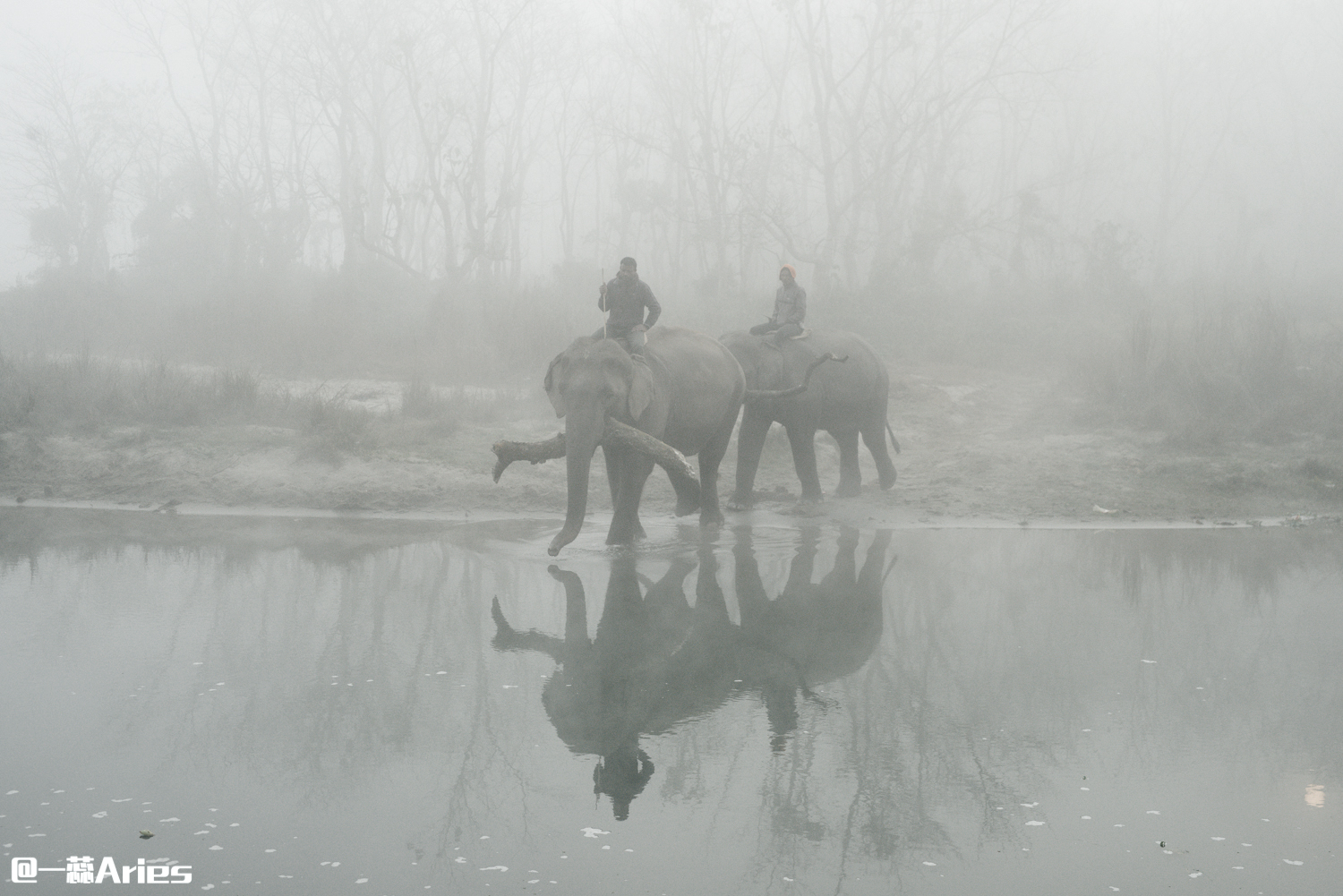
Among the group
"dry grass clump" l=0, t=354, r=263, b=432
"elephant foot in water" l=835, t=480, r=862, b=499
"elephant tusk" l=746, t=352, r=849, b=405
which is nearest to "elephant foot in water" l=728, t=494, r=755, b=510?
"elephant tusk" l=746, t=352, r=849, b=405

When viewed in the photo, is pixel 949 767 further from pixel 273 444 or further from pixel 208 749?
pixel 273 444

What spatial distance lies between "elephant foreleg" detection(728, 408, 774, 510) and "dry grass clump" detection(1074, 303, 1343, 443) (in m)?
5.51

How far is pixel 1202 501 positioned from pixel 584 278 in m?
19.5

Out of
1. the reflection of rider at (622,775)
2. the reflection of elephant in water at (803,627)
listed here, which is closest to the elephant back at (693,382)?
the reflection of elephant in water at (803,627)

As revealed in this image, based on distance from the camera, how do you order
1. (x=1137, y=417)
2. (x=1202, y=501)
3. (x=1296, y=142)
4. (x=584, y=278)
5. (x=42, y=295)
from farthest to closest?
(x=1296, y=142) < (x=584, y=278) < (x=42, y=295) < (x=1137, y=417) < (x=1202, y=501)

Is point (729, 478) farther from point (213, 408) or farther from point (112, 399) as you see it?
point (112, 399)

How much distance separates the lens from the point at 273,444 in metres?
12.9

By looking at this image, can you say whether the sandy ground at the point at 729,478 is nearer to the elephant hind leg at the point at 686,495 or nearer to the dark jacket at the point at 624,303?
the elephant hind leg at the point at 686,495

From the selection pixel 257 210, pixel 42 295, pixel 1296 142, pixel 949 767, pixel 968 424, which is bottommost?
pixel 949 767

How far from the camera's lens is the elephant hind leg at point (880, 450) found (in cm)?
1298

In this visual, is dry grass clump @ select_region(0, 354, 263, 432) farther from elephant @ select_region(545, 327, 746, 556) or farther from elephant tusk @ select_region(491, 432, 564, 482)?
elephant @ select_region(545, 327, 746, 556)

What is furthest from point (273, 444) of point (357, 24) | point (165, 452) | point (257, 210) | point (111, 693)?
point (257, 210)

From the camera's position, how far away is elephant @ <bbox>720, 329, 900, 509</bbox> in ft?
39.5

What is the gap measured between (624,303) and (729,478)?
400cm
